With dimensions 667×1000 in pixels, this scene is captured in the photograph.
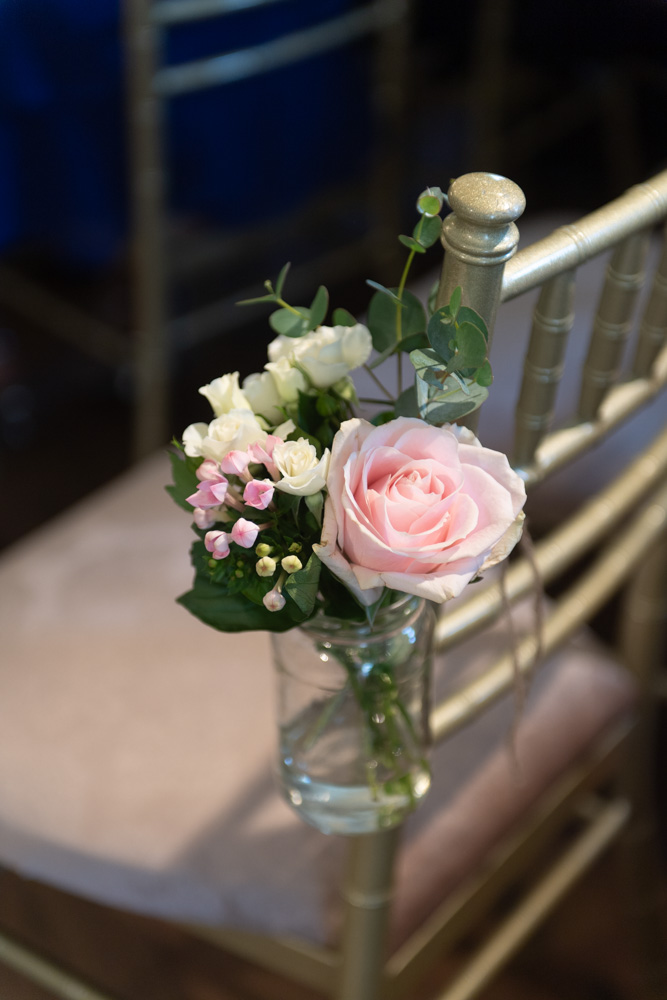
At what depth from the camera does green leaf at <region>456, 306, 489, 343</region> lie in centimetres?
42

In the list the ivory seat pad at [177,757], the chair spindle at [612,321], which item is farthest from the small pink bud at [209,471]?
the ivory seat pad at [177,757]

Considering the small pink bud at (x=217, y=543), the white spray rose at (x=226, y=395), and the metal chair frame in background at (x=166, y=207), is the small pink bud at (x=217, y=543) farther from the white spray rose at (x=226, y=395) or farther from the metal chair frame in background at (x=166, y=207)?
the metal chair frame in background at (x=166, y=207)

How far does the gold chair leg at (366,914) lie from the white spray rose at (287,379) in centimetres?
27

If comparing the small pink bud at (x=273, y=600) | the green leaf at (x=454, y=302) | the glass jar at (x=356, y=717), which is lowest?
the glass jar at (x=356, y=717)

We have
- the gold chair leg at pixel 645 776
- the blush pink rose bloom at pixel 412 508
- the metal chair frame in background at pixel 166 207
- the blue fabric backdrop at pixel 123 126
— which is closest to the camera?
the blush pink rose bloom at pixel 412 508

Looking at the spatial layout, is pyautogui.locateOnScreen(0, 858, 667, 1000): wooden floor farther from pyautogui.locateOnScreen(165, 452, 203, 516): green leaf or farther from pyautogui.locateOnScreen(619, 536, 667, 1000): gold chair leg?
pyautogui.locateOnScreen(165, 452, 203, 516): green leaf

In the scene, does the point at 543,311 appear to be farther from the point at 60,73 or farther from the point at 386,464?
the point at 60,73

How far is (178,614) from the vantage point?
0.83 meters

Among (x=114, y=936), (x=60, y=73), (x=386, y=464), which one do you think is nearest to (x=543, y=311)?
(x=386, y=464)

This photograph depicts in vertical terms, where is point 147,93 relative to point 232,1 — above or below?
below

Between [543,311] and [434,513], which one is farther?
[543,311]

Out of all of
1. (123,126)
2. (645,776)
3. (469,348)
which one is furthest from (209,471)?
(123,126)

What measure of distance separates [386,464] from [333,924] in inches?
15.1

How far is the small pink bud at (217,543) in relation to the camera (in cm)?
43
